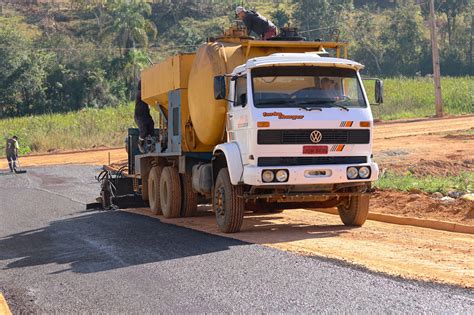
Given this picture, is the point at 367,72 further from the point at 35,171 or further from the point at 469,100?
the point at 35,171

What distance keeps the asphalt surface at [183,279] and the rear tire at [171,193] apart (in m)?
1.73

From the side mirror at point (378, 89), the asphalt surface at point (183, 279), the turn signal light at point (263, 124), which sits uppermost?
the side mirror at point (378, 89)

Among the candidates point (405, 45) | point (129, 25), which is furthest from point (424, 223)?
point (405, 45)

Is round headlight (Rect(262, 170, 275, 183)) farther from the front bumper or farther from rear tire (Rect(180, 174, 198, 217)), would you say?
rear tire (Rect(180, 174, 198, 217))

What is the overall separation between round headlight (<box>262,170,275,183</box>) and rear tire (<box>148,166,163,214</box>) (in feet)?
18.5

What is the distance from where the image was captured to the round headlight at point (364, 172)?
38.2 ft

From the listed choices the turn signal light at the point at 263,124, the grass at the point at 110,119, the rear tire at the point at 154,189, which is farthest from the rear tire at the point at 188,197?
the grass at the point at 110,119

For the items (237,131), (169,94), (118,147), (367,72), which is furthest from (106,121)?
(237,131)

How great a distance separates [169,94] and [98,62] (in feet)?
180

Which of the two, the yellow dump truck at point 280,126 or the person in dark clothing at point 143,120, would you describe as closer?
the yellow dump truck at point 280,126

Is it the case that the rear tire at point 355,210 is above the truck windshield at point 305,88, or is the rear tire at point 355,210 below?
below

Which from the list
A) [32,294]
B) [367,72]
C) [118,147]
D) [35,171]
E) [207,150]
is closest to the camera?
[32,294]

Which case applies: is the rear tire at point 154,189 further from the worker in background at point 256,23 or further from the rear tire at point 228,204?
the rear tire at point 228,204

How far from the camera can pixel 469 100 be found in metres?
45.9
